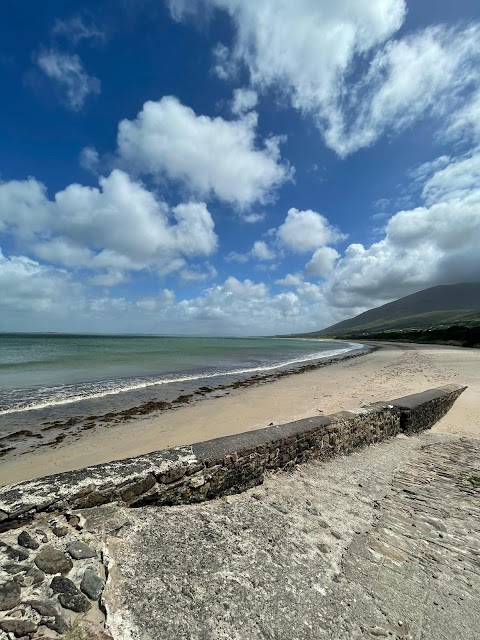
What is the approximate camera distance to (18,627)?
2.06 metres

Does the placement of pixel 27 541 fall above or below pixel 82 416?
above

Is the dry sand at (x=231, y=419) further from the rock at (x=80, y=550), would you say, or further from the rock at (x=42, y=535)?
the rock at (x=80, y=550)

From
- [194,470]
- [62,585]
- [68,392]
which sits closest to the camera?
[62,585]

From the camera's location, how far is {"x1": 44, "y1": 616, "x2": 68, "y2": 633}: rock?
2123 mm

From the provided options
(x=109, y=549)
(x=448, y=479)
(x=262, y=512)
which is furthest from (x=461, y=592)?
(x=109, y=549)

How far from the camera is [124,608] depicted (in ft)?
7.72

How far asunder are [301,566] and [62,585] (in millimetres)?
2229

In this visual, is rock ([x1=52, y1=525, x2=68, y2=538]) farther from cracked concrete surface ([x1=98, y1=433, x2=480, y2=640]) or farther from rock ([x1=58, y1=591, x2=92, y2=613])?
rock ([x1=58, y1=591, x2=92, y2=613])

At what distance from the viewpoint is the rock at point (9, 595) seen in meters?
2.20

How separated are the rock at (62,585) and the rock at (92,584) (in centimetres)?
7

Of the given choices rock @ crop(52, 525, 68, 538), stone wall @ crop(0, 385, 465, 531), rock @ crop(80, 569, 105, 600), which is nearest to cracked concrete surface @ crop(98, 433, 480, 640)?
rock @ crop(80, 569, 105, 600)

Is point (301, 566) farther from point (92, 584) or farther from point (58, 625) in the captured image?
point (58, 625)

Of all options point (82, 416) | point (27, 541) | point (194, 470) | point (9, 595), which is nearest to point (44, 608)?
point (9, 595)

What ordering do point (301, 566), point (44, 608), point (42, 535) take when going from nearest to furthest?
point (44, 608) → point (42, 535) → point (301, 566)
